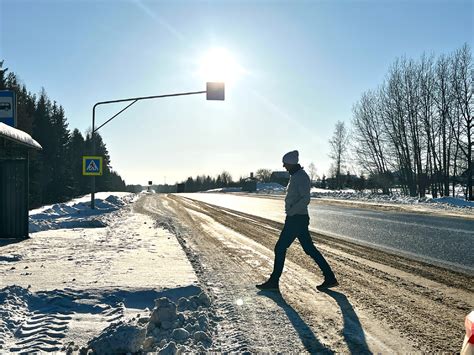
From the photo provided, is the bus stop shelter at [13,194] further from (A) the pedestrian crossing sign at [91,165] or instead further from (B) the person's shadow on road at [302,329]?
(A) the pedestrian crossing sign at [91,165]

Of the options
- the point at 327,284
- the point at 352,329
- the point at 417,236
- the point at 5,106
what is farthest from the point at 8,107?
the point at 417,236

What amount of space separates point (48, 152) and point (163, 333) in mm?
58585

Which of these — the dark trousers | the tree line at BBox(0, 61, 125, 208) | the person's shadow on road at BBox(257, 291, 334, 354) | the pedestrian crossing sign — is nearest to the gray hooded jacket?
the dark trousers

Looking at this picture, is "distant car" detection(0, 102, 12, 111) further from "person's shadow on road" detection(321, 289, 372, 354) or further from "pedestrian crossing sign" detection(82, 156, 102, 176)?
"pedestrian crossing sign" detection(82, 156, 102, 176)

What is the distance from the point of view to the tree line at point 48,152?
3885 cm

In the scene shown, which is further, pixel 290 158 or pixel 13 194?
pixel 13 194

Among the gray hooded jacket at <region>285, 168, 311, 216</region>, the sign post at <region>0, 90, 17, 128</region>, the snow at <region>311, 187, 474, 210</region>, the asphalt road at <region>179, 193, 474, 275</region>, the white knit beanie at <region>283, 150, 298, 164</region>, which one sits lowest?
the asphalt road at <region>179, 193, 474, 275</region>

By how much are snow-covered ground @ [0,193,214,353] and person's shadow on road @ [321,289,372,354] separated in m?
1.32

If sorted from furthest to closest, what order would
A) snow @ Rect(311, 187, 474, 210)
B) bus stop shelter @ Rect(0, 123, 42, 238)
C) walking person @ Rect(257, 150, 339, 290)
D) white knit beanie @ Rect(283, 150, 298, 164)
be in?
1. snow @ Rect(311, 187, 474, 210)
2. bus stop shelter @ Rect(0, 123, 42, 238)
3. white knit beanie @ Rect(283, 150, 298, 164)
4. walking person @ Rect(257, 150, 339, 290)

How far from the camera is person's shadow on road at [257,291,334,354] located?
3758 mm

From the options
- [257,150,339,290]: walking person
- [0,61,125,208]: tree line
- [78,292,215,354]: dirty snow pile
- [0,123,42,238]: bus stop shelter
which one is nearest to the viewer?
[78,292,215,354]: dirty snow pile

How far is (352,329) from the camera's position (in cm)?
426

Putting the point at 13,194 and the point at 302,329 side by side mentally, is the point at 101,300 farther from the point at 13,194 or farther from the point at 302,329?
the point at 13,194

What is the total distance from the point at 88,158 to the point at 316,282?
1584 centimetres
